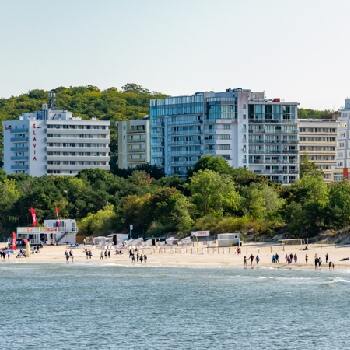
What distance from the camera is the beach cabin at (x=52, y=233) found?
17371 centimetres

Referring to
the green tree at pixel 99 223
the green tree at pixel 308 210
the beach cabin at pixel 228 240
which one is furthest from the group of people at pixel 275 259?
the green tree at pixel 99 223

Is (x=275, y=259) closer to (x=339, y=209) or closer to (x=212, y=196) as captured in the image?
(x=339, y=209)

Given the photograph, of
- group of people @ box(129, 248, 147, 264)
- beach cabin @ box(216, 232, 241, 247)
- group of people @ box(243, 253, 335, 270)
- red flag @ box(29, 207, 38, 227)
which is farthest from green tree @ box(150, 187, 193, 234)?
group of people @ box(243, 253, 335, 270)

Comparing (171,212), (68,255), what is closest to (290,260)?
(68,255)

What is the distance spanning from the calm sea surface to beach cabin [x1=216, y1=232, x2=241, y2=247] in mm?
16515

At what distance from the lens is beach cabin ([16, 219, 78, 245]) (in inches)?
6839

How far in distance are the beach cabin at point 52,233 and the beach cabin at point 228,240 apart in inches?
1462

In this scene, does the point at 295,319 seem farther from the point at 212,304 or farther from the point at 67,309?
the point at 67,309

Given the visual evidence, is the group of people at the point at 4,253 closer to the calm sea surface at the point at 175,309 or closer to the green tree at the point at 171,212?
the green tree at the point at 171,212

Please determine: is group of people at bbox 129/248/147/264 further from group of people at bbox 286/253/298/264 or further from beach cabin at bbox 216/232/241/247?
group of people at bbox 286/253/298/264

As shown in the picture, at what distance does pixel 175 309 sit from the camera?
93875 millimetres

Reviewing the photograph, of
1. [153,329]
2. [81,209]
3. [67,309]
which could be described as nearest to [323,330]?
[153,329]

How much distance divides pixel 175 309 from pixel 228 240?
50166 millimetres

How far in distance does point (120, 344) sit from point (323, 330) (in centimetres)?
1484
